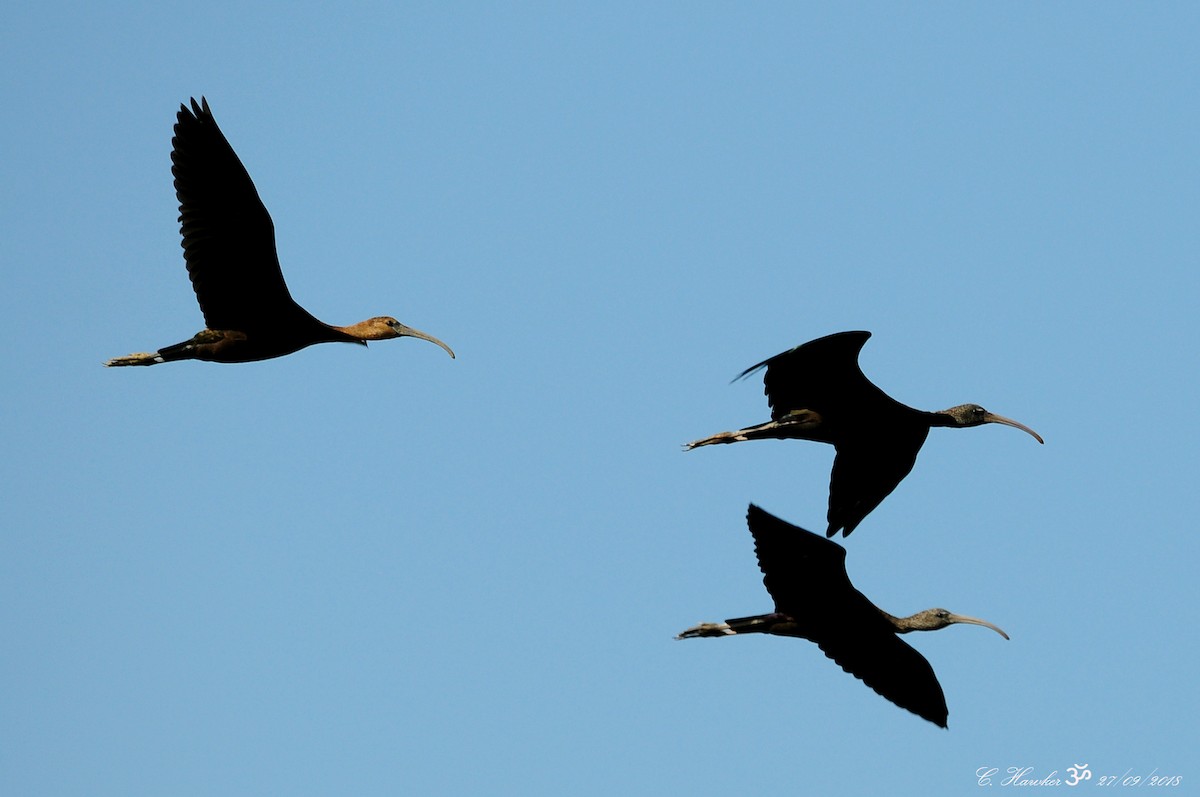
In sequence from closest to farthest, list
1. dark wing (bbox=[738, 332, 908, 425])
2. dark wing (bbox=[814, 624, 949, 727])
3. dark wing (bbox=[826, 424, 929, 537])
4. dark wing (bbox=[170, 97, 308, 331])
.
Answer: dark wing (bbox=[814, 624, 949, 727]), dark wing (bbox=[738, 332, 908, 425]), dark wing (bbox=[170, 97, 308, 331]), dark wing (bbox=[826, 424, 929, 537])

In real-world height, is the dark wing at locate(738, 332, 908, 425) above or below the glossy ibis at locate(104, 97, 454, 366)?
below

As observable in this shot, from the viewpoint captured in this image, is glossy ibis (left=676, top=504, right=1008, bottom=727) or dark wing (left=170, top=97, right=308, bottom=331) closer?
glossy ibis (left=676, top=504, right=1008, bottom=727)

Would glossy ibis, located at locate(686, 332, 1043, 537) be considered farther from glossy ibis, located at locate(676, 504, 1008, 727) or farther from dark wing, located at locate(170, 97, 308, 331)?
dark wing, located at locate(170, 97, 308, 331)

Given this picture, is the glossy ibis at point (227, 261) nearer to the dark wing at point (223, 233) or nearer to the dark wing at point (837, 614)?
the dark wing at point (223, 233)

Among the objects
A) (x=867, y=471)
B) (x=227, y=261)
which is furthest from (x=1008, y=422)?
(x=227, y=261)

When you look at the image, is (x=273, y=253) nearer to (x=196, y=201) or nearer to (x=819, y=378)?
(x=196, y=201)

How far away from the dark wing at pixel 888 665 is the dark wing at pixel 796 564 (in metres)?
0.49

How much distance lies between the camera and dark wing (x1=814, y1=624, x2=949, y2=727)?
20.6 m

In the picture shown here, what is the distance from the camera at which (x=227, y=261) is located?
2197 cm

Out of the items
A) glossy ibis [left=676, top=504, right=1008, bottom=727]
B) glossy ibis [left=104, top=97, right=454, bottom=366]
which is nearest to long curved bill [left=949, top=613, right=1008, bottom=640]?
glossy ibis [left=676, top=504, right=1008, bottom=727]

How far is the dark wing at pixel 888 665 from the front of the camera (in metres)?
20.6

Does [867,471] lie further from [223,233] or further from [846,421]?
[223,233]

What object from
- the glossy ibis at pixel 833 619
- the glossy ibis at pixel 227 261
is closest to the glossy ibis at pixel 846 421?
the glossy ibis at pixel 833 619

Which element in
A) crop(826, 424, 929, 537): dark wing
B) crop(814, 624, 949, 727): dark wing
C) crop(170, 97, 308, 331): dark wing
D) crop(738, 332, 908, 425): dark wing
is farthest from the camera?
crop(826, 424, 929, 537): dark wing
